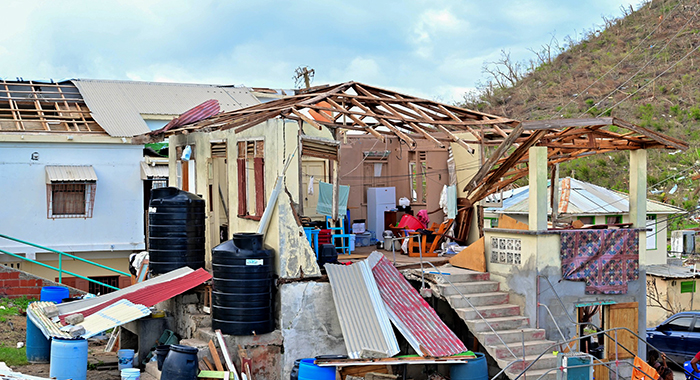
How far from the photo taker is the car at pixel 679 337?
55.1 ft

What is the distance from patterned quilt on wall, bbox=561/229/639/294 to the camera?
41.5ft

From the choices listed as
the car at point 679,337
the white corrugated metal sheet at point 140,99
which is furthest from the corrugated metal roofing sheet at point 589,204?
the white corrugated metal sheet at point 140,99

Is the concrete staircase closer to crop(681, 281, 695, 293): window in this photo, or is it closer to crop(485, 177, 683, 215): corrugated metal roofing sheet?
crop(485, 177, 683, 215): corrugated metal roofing sheet

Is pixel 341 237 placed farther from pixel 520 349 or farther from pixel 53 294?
pixel 53 294

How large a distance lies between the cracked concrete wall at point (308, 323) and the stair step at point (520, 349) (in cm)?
268

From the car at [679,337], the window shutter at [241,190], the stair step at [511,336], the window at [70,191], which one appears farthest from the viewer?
the window at [70,191]

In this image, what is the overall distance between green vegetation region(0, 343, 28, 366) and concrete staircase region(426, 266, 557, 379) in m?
7.62

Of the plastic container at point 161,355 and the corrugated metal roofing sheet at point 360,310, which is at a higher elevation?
the corrugated metal roofing sheet at point 360,310

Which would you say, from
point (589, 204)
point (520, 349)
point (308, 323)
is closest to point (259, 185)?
point (308, 323)

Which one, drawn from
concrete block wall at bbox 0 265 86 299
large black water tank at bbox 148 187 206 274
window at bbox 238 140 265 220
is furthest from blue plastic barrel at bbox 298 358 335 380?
concrete block wall at bbox 0 265 86 299

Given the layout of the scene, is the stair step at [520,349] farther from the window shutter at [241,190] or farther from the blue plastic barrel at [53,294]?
the blue plastic barrel at [53,294]

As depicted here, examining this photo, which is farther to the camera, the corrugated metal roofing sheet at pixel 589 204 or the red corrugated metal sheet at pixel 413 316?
the corrugated metal roofing sheet at pixel 589 204

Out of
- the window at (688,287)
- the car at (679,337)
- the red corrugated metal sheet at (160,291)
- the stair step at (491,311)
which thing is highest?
the red corrugated metal sheet at (160,291)

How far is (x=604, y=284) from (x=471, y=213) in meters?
4.71
